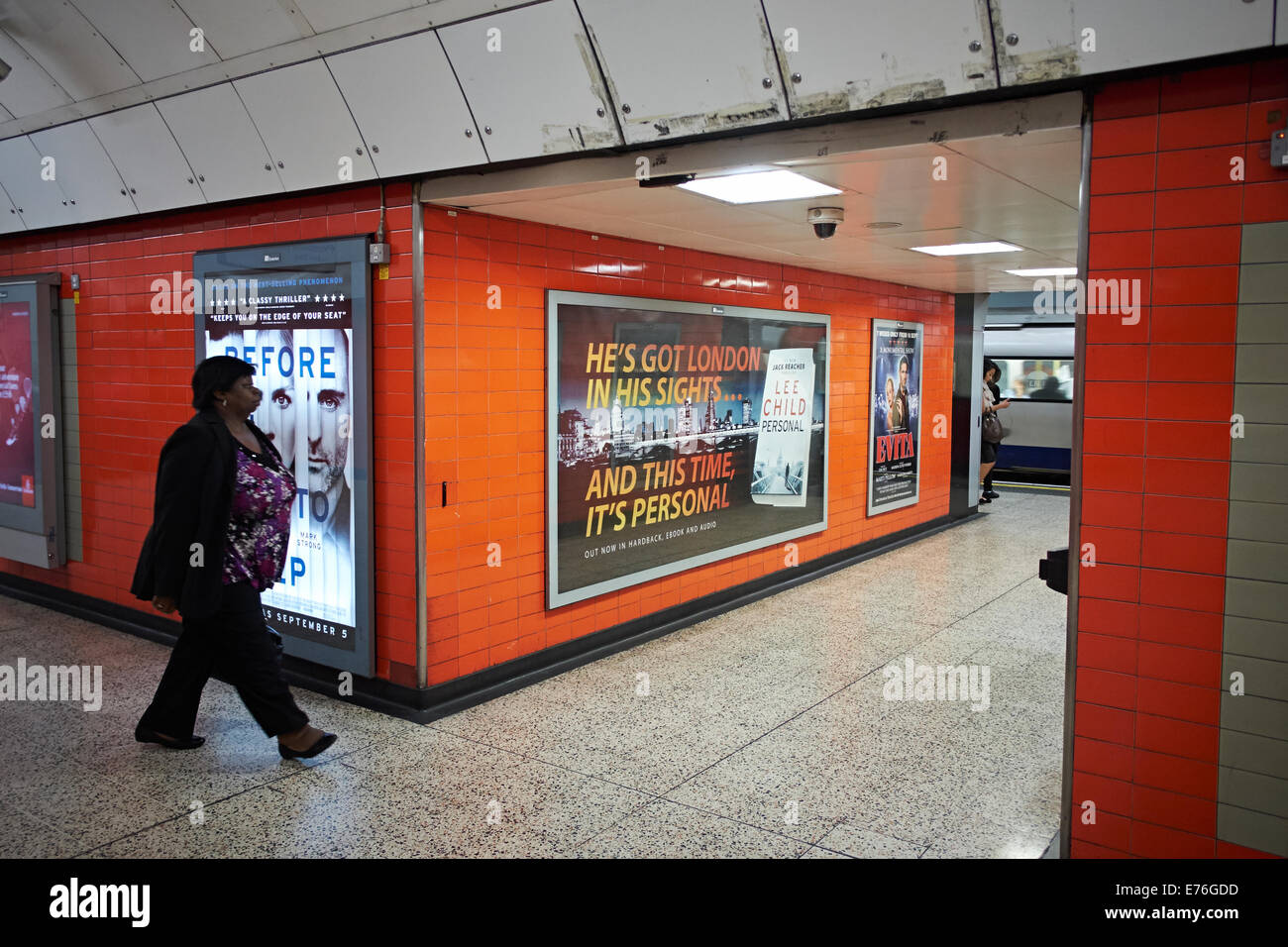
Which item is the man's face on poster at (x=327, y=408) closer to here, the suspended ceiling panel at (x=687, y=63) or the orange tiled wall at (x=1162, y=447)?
the suspended ceiling panel at (x=687, y=63)

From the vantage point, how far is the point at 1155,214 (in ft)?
9.13

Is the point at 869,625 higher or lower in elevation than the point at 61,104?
lower

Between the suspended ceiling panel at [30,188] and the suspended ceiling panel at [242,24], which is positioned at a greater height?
the suspended ceiling panel at [242,24]

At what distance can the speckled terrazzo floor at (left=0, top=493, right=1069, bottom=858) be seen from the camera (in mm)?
3510

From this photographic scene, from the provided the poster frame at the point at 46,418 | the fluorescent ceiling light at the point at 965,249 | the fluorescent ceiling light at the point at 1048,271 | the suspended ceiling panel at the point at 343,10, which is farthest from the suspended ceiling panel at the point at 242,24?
the fluorescent ceiling light at the point at 1048,271

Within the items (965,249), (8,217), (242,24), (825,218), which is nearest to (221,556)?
(242,24)

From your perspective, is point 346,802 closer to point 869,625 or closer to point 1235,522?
point 1235,522

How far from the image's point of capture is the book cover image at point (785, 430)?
24.0 feet

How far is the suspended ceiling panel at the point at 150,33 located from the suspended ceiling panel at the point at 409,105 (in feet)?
2.84

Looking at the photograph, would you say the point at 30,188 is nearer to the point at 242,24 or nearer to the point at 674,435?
the point at 242,24

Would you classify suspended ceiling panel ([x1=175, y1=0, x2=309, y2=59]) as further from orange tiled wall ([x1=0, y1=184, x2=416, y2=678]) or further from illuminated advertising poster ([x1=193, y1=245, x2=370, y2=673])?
illuminated advertising poster ([x1=193, y1=245, x2=370, y2=673])
